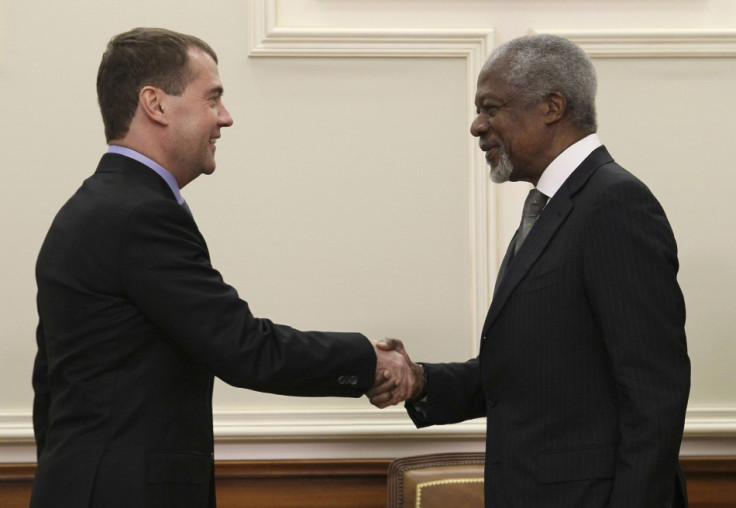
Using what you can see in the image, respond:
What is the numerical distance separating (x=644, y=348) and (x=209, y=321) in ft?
3.10

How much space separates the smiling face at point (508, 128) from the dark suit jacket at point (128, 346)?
743 millimetres

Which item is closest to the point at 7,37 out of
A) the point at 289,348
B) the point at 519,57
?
the point at 289,348

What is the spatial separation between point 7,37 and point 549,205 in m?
2.09

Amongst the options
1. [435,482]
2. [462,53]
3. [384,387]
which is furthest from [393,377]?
[462,53]

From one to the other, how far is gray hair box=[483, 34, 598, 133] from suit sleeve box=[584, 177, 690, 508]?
0.39m

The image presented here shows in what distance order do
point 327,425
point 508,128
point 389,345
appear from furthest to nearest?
point 327,425, point 389,345, point 508,128

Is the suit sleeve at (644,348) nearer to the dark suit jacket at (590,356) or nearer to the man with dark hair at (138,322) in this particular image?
the dark suit jacket at (590,356)

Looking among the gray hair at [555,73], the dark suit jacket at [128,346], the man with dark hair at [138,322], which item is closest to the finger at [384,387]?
the man with dark hair at [138,322]

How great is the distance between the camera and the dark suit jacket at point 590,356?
1.92 meters

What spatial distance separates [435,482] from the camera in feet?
10.0

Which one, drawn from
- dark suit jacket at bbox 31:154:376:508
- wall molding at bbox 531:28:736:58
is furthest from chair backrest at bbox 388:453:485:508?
wall molding at bbox 531:28:736:58

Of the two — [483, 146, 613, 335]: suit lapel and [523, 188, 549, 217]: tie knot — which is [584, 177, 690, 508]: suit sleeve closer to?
[483, 146, 613, 335]: suit lapel

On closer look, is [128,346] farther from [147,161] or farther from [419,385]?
[419,385]

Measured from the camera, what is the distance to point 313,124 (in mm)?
3346
